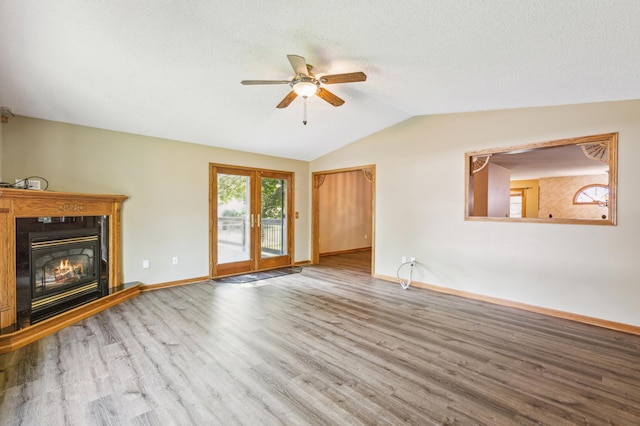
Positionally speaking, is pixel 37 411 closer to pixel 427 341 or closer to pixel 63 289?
pixel 63 289

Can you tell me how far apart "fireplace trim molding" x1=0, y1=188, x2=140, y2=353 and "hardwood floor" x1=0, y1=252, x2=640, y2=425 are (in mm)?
138

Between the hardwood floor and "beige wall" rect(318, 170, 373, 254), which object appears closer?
the hardwood floor

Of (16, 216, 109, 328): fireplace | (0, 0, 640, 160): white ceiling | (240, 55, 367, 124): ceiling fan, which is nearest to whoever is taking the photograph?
(0, 0, 640, 160): white ceiling

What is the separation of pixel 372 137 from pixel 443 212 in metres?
1.93

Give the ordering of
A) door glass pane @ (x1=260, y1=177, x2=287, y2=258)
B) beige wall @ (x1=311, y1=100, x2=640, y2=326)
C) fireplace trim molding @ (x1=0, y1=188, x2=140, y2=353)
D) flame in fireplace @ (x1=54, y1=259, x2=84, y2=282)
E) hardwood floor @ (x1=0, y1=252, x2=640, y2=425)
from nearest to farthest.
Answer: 1. hardwood floor @ (x1=0, y1=252, x2=640, y2=425)
2. fireplace trim molding @ (x1=0, y1=188, x2=140, y2=353)
3. beige wall @ (x1=311, y1=100, x2=640, y2=326)
4. flame in fireplace @ (x1=54, y1=259, x2=84, y2=282)
5. door glass pane @ (x1=260, y1=177, x2=287, y2=258)

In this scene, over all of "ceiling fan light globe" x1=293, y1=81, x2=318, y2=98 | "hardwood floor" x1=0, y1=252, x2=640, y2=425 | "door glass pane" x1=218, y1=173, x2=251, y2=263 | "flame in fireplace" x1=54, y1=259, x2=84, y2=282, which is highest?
"ceiling fan light globe" x1=293, y1=81, x2=318, y2=98

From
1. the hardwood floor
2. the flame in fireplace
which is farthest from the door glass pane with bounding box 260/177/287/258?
the flame in fireplace

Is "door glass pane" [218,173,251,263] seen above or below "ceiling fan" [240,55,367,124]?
below

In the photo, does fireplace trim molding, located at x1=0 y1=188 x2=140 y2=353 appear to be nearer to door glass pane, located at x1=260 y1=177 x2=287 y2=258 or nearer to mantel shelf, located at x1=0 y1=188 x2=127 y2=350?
mantel shelf, located at x1=0 y1=188 x2=127 y2=350

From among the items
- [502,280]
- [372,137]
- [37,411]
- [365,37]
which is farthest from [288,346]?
[372,137]

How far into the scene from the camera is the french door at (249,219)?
5172 mm

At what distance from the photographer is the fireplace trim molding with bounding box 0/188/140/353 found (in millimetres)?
2650

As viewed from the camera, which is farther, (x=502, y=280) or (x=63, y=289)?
(x=502, y=280)

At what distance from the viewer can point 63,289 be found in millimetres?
3348
